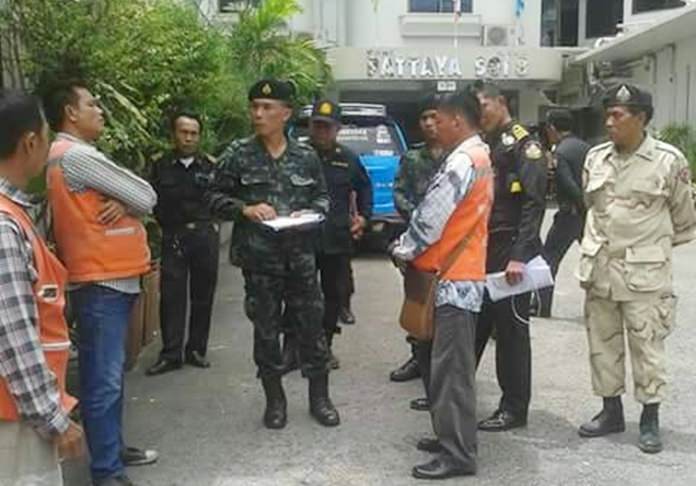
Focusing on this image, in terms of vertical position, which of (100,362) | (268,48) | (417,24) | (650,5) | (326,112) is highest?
(650,5)

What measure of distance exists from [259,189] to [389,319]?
10.4ft

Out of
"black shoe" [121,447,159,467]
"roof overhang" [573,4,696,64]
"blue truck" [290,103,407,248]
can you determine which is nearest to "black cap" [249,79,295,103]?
"black shoe" [121,447,159,467]

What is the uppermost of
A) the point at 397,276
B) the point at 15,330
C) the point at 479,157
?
the point at 479,157

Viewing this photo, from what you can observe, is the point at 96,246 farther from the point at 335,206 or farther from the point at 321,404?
the point at 335,206

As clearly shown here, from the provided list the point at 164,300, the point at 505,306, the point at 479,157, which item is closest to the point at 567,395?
the point at 505,306

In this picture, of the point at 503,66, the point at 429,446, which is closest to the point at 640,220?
the point at 429,446

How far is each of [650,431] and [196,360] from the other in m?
2.96

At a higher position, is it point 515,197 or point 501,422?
point 515,197

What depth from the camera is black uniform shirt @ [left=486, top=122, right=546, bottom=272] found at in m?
4.30

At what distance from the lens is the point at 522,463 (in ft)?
13.2

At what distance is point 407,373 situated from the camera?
5441 mm

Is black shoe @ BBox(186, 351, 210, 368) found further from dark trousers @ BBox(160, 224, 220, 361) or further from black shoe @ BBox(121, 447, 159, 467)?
black shoe @ BBox(121, 447, 159, 467)

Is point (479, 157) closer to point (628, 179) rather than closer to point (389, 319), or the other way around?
point (628, 179)

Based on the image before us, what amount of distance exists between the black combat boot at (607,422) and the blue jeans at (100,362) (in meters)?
2.37
